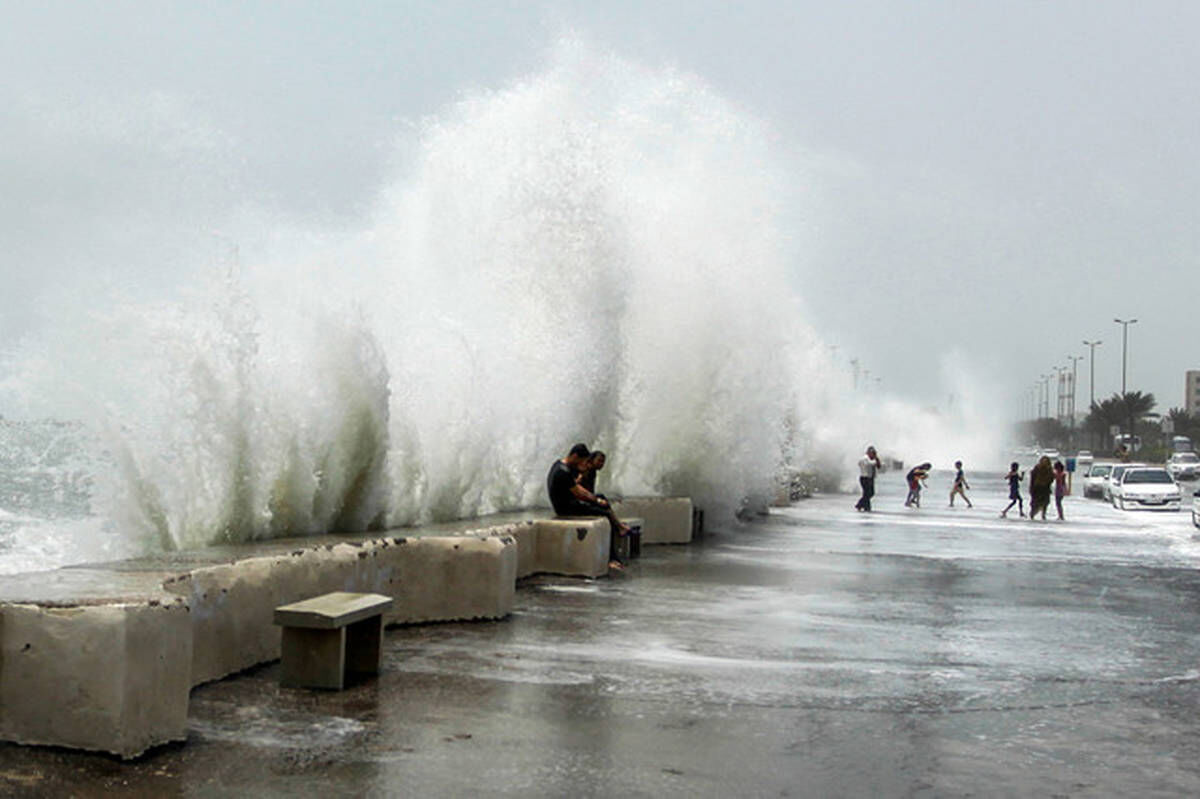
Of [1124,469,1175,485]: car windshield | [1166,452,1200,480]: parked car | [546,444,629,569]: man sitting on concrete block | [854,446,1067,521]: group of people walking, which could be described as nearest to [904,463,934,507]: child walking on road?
[854,446,1067,521]: group of people walking

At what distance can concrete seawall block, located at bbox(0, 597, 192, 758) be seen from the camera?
5.46 meters

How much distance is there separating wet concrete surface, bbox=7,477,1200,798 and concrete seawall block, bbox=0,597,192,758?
10 cm

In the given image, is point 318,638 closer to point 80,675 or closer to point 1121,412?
point 80,675

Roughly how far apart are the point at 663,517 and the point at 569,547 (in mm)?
5889

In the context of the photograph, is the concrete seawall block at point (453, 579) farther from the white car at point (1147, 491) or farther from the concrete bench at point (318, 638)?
the white car at point (1147, 491)

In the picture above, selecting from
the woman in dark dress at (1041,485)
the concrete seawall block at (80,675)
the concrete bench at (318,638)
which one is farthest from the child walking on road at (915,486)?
the concrete seawall block at (80,675)

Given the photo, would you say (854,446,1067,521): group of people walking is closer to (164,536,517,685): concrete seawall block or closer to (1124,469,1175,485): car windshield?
(1124,469,1175,485): car windshield

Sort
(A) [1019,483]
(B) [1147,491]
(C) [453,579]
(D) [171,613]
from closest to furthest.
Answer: (D) [171,613] < (C) [453,579] < (A) [1019,483] < (B) [1147,491]

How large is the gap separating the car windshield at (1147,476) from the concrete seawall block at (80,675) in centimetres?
3464

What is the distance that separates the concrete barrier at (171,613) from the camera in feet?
18.0

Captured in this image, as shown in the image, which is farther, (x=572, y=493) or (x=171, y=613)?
(x=572, y=493)

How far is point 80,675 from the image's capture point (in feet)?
18.0

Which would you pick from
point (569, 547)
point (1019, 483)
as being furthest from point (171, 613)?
point (1019, 483)

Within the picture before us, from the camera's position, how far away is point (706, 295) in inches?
923
